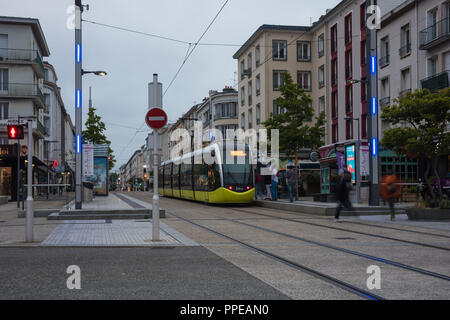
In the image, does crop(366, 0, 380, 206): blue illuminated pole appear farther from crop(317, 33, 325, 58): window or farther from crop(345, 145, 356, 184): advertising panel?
crop(317, 33, 325, 58): window

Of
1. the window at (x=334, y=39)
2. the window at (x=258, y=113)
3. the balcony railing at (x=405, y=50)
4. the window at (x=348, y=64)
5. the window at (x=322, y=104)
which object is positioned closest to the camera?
the balcony railing at (x=405, y=50)

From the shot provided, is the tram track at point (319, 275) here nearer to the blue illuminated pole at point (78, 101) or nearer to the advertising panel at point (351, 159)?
the blue illuminated pole at point (78, 101)

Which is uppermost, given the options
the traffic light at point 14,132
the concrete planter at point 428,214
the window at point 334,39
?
the window at point 334,39

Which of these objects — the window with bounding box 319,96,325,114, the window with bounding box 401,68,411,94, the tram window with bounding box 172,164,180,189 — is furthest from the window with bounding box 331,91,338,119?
the tram window with bounding box 172,164,180,189

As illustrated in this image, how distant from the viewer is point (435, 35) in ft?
98.8

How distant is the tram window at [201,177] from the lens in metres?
26.7

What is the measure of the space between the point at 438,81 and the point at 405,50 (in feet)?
16.1

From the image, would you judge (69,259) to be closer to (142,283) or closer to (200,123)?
(142,283)

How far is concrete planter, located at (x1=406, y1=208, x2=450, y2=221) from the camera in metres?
15.5

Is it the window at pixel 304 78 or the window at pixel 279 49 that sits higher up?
the window at pixel 279 49

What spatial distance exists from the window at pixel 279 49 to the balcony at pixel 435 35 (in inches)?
810

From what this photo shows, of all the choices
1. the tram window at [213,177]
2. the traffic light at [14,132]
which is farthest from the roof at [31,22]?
the traffic light at [14,132]

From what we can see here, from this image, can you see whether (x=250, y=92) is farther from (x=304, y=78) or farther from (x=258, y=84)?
(x=304, y=78)
